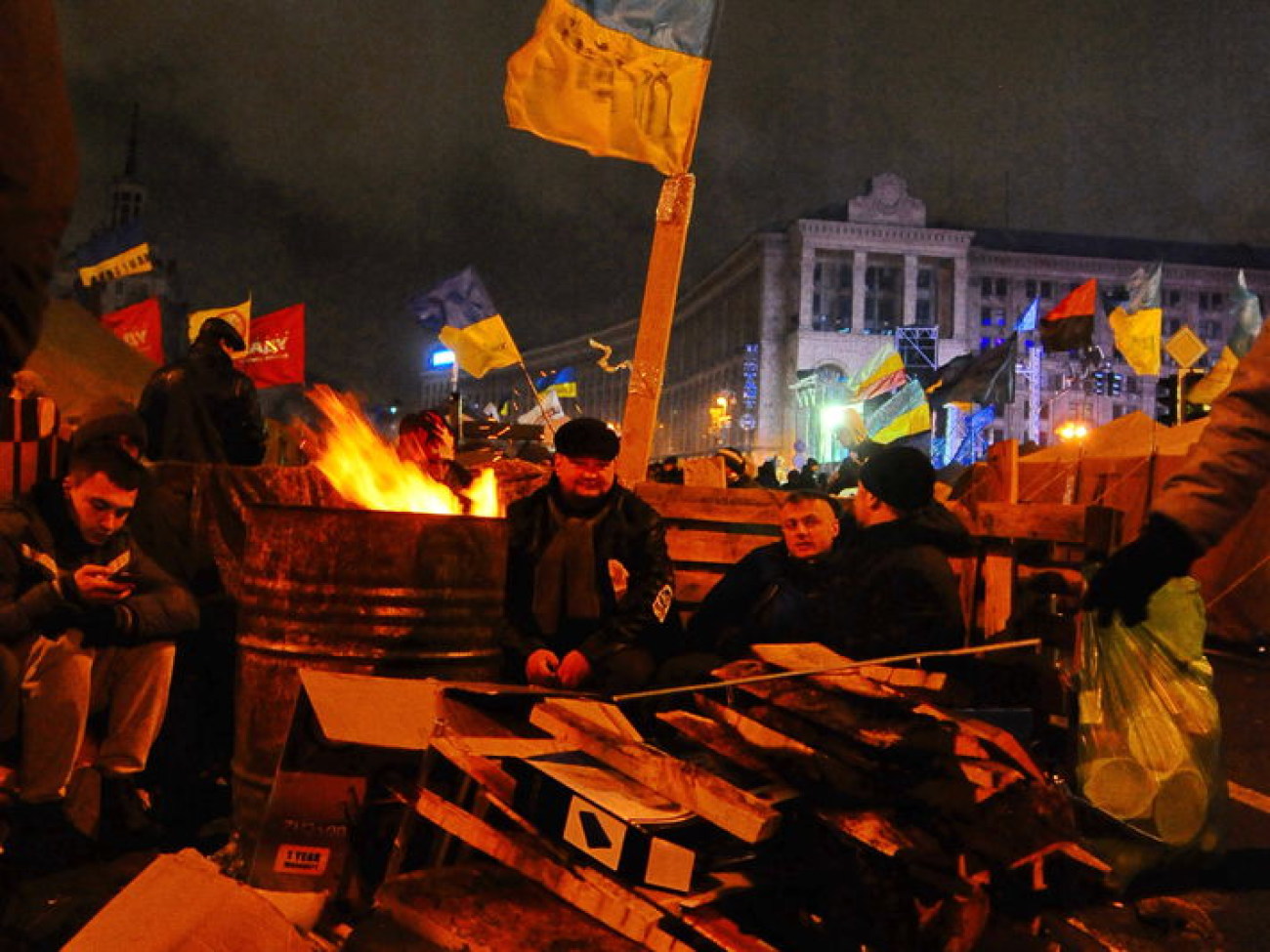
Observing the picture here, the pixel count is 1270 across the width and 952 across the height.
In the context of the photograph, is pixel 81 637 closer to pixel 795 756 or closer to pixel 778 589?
pixel 795 756

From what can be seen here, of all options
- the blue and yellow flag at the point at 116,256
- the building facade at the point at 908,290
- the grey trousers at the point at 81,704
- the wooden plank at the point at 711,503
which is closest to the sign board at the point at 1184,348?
the wooden plank at the point at 711,503

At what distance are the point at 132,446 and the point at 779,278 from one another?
84315 mm

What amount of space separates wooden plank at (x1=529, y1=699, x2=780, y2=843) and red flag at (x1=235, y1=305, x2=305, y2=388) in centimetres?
2011

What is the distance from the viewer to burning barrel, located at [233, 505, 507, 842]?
3.23 meters

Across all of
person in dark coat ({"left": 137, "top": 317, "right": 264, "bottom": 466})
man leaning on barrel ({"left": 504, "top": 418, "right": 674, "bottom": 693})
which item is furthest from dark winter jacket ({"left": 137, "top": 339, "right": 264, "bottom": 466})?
man leaning on barrel ({"left": 504, "top": 418, "right": 674, "bottom": 693})

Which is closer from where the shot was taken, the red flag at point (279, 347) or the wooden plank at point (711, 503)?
the wooden plank at point (711, 503)

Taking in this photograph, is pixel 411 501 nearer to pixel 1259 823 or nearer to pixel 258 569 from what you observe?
pixel 258 569

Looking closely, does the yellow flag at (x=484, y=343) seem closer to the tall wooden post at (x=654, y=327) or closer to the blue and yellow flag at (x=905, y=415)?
the blue and yellow flag at (x=905, y=415)

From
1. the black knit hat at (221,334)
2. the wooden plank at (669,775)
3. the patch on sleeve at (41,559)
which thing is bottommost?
the wooden plank at (669,775)

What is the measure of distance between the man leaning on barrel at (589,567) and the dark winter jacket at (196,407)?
2.76 metres

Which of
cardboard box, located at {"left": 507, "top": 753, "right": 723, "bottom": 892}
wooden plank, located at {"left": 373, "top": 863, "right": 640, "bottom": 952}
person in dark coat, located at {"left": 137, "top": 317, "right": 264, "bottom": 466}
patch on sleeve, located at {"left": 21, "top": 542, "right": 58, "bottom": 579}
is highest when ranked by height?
person in dark coat, located at {"left": 137, "top": 317, "right": 264, "bottom": 466}

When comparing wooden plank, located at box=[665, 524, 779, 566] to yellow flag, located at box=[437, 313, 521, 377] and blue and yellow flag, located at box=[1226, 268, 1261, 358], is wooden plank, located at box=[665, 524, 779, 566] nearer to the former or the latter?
yellow flag, located at box=[437, 313, 521, 377]

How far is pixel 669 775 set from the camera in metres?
2.59

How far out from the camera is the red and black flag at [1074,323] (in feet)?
61.7
